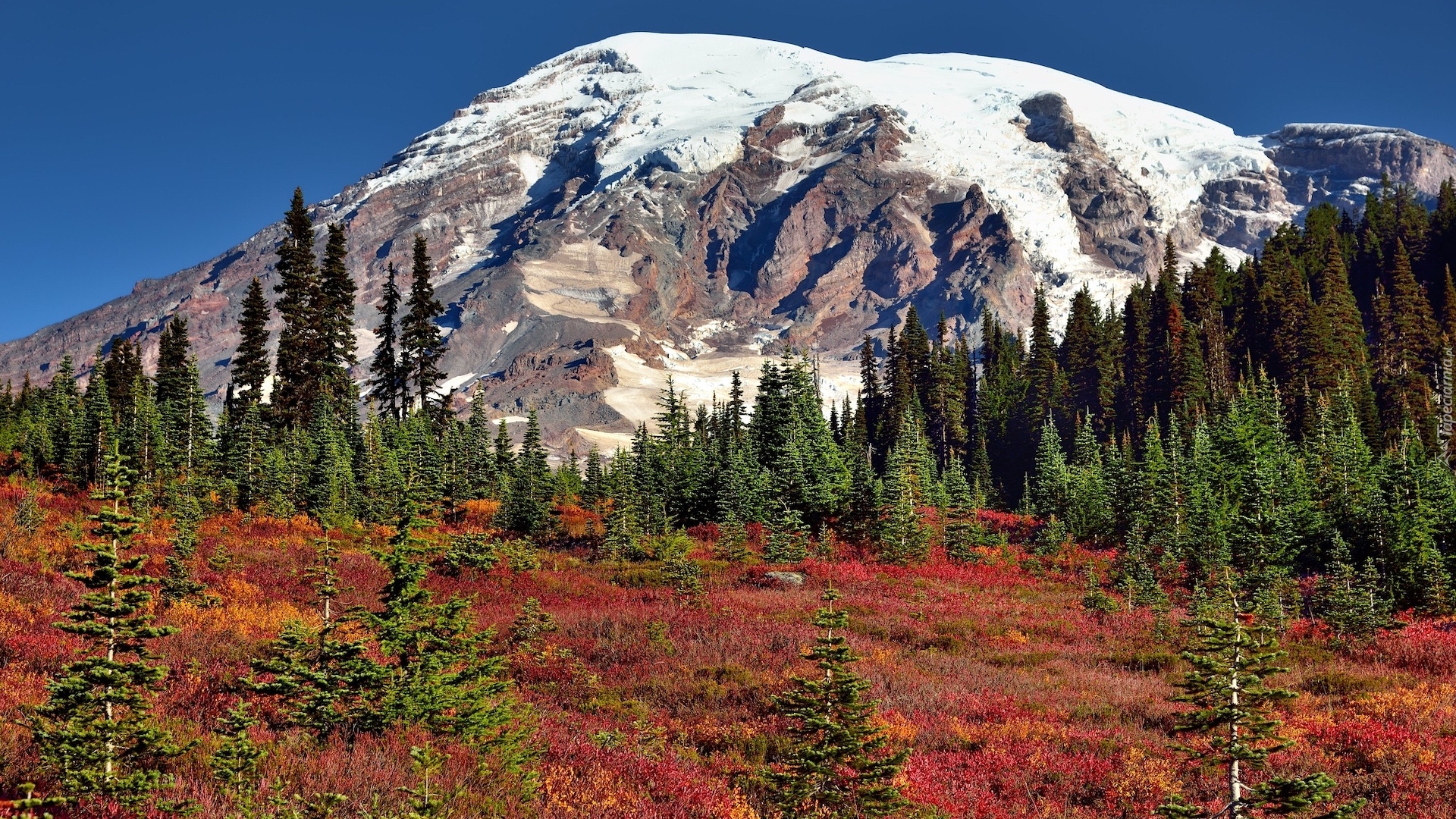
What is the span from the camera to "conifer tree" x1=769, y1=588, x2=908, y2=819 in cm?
949

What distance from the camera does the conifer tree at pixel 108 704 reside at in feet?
25.6

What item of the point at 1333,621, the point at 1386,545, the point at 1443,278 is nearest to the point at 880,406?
the point at 1443,278

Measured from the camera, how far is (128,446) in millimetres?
39562

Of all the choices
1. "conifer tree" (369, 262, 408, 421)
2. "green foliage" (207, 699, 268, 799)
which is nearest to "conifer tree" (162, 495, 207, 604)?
"green foliage" (207, 699, 268, 799)

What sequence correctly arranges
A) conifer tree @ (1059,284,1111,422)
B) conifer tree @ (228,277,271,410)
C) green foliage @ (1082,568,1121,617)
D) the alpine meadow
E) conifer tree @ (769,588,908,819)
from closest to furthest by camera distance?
1. the alpine meadow
2. conifer tree @ (769,588,908,819)
3. green foliage @ (1082,568,1121,617)
4. conifer tree @ (228,277,271,410)
5. conifer tree @ (1059,284,1111,422)

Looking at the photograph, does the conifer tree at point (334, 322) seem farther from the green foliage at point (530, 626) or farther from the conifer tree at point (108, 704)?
the conifer tree at point (108, 704)

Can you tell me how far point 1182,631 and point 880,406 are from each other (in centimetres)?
7860

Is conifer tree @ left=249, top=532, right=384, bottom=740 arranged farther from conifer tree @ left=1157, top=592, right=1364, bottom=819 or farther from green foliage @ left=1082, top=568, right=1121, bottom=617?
green foliage @ left=1082, top=568, right=1121, bottom=617

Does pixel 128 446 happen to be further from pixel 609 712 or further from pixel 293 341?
pixel 609 712

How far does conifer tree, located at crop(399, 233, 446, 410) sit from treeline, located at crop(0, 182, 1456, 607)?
0.21 metres

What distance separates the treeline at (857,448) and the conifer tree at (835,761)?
7.42 meters

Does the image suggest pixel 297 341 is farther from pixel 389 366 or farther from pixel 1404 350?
pixel 1404 350

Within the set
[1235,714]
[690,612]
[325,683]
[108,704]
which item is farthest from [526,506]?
[1235,714]

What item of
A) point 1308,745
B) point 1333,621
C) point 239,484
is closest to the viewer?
point 1308,745
